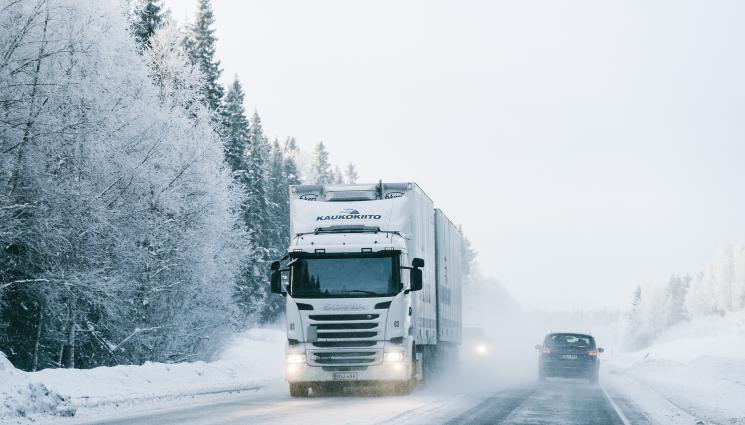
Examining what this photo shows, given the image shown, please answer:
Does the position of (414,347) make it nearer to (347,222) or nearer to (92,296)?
(347,222)

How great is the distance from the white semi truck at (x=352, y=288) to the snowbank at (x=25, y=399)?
5.09 meters

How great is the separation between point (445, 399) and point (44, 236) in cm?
959

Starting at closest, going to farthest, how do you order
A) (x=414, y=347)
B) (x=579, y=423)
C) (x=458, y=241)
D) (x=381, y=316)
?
(x=579, y=423) → (x=381, y=316) → (x=414, y=347) → (x=458, y=241)

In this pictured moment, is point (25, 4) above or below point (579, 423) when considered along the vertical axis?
above

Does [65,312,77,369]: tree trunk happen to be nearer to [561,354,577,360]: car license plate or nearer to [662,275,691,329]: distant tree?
[561,354,577,360]: car license plate

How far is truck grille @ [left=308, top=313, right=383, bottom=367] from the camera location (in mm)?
19125

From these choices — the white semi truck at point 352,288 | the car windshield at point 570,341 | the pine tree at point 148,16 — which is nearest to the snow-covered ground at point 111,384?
the white semi truck at point 352,288

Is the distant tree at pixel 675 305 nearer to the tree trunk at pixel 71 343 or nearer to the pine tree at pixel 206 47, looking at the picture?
the pine tree at pixel 206 47

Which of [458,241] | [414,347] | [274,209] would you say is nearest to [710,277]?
[274,209]

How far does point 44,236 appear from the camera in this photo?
21.1m

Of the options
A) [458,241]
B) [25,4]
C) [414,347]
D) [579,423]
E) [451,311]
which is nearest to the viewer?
[579,423]

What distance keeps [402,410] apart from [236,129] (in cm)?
4298

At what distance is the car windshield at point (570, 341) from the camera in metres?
30.1

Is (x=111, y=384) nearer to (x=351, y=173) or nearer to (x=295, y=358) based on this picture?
(x=295, y=358)
